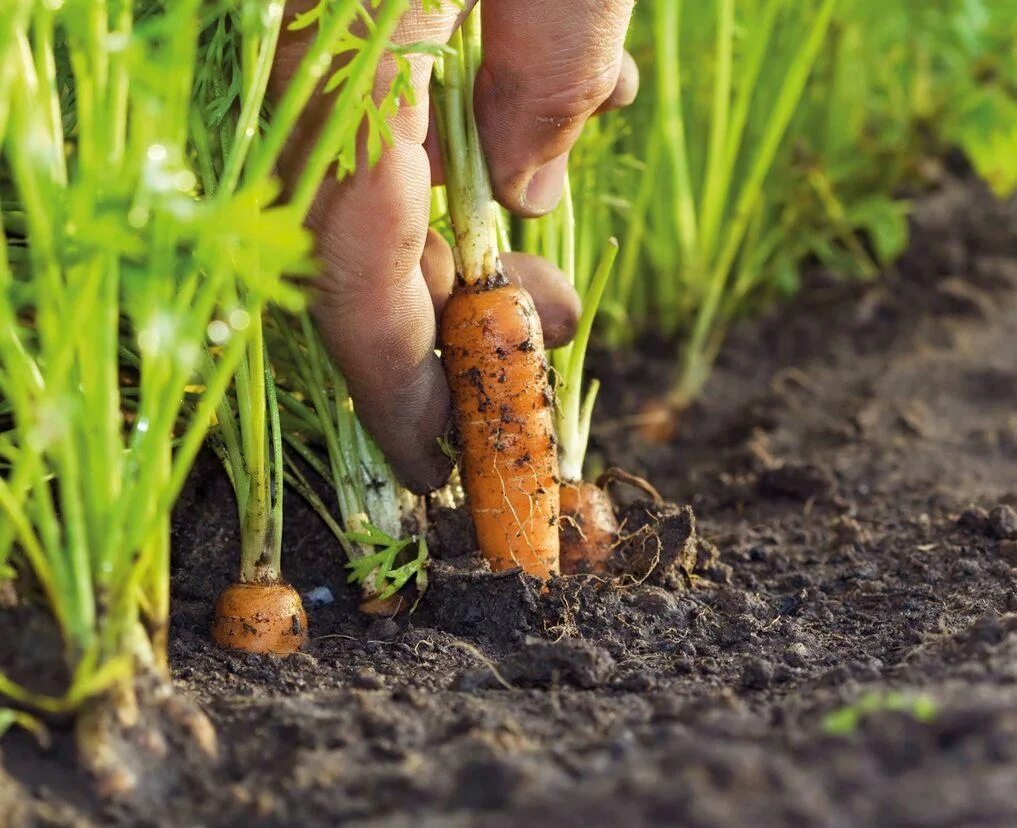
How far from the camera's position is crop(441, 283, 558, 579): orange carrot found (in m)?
1.76

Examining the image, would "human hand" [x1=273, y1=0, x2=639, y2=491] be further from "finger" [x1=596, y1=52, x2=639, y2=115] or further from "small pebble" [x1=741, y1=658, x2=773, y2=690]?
"small pebble" [x1=741, y1=658, x2=773, y2=690]

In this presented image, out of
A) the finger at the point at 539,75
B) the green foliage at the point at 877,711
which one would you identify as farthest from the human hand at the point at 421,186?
the green foliage at the point at 877,711

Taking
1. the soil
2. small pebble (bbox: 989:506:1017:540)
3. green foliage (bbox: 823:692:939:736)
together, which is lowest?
the soil

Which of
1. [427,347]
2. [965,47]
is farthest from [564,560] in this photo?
[965,47]

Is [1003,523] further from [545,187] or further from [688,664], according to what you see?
[545,187]

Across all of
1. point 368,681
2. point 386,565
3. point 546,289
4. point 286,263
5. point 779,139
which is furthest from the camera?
point 779,139

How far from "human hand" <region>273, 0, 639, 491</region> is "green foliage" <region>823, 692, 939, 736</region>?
2.69ft

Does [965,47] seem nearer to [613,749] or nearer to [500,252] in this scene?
[500,252]

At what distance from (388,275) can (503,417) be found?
304 mm

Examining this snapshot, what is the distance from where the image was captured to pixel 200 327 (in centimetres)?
107

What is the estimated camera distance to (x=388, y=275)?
1609 mm

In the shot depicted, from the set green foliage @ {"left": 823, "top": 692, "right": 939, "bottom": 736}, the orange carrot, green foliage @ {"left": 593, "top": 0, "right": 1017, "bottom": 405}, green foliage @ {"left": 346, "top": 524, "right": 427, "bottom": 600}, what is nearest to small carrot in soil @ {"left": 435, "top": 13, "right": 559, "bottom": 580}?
the orange carrot

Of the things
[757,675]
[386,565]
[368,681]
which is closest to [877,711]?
[757,675]

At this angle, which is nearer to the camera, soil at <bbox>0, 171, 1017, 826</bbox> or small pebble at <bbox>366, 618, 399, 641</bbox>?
soil at <bbox>0, 171, 1017, 826</bbox>
